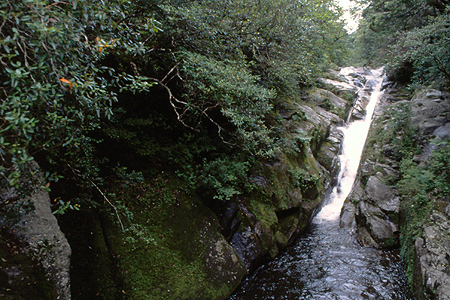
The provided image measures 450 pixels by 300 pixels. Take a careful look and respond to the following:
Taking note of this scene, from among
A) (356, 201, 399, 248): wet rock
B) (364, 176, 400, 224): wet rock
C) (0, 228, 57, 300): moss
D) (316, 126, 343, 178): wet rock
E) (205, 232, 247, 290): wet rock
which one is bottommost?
(205, 232, 247, 290): wet rock

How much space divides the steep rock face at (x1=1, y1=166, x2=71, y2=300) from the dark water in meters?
3.22

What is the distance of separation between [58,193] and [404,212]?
8.65m

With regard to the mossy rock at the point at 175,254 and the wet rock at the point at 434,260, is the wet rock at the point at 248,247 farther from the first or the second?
the wet rock at the point at 434,260

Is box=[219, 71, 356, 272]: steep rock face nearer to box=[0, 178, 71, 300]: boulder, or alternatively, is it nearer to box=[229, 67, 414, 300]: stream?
box=[229, 67, 414, 300]: stream

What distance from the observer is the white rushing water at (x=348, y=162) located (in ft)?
30.4

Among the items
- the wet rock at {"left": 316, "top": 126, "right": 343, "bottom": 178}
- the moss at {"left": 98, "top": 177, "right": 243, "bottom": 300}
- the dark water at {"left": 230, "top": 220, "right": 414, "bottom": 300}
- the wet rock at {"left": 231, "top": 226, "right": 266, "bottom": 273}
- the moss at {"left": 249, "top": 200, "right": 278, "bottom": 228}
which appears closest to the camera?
the moss at {"left": 98, "top": 177, "right": 243, "bottom": 300}

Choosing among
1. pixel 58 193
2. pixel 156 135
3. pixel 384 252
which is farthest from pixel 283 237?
pixel 58 193

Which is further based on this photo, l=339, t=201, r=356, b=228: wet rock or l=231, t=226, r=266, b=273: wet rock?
l=339, t=201, r=356, b=228: wet rock

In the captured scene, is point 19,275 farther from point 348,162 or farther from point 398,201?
point 348,162

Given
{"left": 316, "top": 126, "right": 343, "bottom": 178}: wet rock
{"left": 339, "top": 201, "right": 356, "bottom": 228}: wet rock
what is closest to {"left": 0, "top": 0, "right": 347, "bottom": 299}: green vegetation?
{"left": 339, "top": 201, "right": 356, "bottom": 228}: wet rock

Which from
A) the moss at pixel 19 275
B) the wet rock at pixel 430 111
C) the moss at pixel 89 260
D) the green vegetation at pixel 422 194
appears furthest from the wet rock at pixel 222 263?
the wet rock at pixel 430 111

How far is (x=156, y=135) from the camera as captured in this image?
5.89m

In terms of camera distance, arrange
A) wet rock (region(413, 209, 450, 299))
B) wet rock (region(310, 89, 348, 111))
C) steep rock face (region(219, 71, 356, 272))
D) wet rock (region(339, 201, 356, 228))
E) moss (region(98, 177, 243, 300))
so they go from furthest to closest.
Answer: wet rock (region(310, 89, 348, 111)) → wet rock (region(339, 201, 356, 228)) → steep rock face (region(219, 71, 356, 272)) → wet rock (region(413, 209, 450, 299)) → moss (region(98, 177, 243, 300))

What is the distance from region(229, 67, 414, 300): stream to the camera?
201 inches
